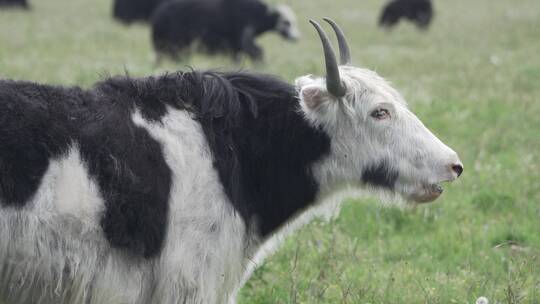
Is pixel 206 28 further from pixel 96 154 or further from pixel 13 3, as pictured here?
pixel 96 154

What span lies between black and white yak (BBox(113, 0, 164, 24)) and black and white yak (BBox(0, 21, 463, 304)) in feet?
72.9

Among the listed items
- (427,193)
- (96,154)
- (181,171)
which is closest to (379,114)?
A: (427,193)

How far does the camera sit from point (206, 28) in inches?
685

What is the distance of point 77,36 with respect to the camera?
1850 centimetres

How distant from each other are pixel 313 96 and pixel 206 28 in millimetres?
13695

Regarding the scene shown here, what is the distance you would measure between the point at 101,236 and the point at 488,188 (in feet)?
15.4

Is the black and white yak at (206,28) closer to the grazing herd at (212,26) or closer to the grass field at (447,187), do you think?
the grazing herd at (212,26)

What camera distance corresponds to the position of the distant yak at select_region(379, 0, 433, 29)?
2681cm

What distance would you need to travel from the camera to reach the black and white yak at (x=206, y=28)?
16984 mm

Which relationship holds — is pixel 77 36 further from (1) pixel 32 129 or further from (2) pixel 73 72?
(1) pixel 32 129

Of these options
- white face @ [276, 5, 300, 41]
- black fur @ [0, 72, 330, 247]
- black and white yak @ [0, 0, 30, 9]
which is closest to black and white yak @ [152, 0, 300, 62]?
white face @ [276, 5, 300, 41]

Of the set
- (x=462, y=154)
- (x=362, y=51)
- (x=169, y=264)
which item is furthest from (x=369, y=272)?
(x=362, y=51)

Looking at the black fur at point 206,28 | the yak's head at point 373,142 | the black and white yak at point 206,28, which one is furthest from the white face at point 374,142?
the black fur at point 206,28

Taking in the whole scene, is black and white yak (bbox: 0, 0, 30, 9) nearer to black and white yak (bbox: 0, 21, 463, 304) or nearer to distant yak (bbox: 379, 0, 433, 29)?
distant yak (bbox: 379, 0, 433, 29)
